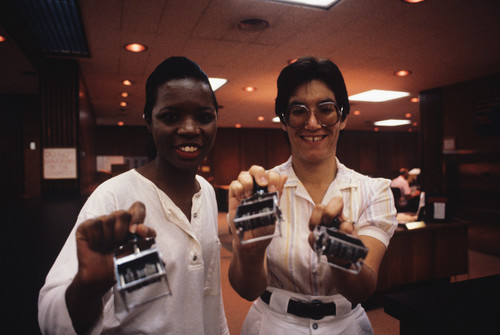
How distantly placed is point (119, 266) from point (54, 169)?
4.97 m

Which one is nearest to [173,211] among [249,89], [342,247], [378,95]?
[342,247]

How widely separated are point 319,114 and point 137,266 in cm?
85

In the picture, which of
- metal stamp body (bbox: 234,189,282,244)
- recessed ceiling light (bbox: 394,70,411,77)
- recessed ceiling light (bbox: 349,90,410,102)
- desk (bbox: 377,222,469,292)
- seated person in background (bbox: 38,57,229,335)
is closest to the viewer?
metal stamp body (bbox: 234,189,282,244)

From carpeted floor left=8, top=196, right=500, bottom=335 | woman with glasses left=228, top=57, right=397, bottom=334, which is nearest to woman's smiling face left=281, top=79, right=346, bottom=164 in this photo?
woman with glasses left=228, top=57, right=397, bottom=334

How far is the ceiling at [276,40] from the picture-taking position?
325 cm

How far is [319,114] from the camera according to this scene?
3.78ft

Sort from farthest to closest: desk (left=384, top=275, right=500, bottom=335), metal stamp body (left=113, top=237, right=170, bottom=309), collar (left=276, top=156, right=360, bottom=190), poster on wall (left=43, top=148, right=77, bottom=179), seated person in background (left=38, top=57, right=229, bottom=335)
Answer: poster on wall (left=43, top=148, right=77, bottom=179) → collar (left=276, top=156, right=360, bottom=190) → desk (left=384, top=275, right=500, bottom=335) → seated person in background (left=38, top=57, right=229, bottom=335) → metal stamp body (left=113, top=237, right=170, bottom=309)

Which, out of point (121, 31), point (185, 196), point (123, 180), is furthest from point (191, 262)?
point (121, 31)

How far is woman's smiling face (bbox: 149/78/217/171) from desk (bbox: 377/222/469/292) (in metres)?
3.38

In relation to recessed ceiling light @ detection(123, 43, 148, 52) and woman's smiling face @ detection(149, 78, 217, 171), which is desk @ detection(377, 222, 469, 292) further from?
recessed ceiling light @ detection(123, 43, 148, 52)

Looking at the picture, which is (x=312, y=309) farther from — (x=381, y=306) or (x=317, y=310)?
(x=381, y=306)

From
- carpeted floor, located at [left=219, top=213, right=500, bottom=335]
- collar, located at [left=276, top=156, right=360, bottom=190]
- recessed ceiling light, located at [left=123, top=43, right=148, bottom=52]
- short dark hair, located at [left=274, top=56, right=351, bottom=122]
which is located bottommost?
carpeted floor, located at [left=219, top=213, right=500, bottom=335]

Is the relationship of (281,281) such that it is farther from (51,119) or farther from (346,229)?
(51,119)

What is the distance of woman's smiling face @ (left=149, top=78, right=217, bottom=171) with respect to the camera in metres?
0.91
